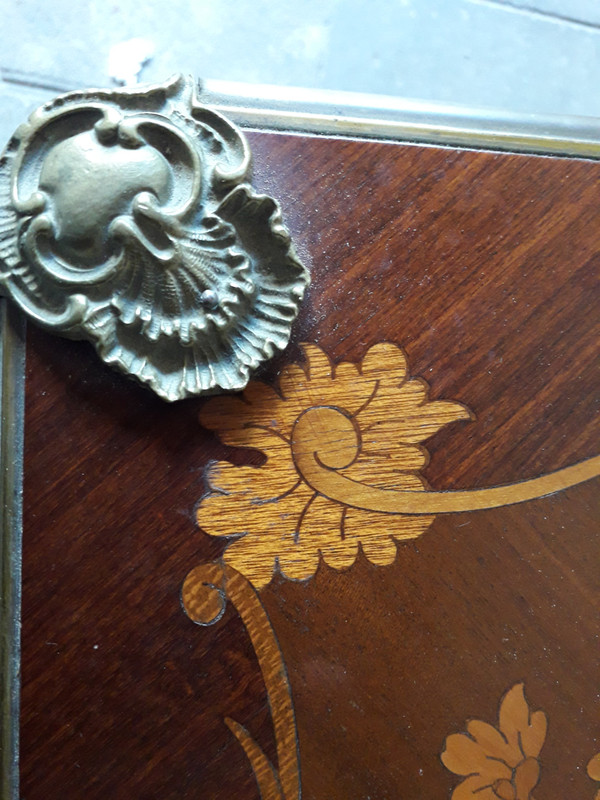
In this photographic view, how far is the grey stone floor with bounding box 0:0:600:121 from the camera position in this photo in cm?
86

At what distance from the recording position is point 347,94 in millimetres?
630

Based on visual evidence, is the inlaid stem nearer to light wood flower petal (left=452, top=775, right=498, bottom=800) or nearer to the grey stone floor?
light wood flower petal (left=452, top=775, right=498, bottom=800)

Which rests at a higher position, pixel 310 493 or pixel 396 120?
pixel 396 120

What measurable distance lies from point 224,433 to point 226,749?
27 centimetres

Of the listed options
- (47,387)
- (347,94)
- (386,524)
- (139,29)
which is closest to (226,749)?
(386,524)

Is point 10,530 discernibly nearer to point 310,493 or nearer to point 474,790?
point 310,493

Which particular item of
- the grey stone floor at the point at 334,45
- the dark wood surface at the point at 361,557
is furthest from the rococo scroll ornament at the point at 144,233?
the grey stone floor at the point at 334,45

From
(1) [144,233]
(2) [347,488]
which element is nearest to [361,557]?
(2) [347,488]

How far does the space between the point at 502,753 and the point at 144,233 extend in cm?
53

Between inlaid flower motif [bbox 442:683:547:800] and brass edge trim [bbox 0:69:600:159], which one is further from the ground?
brass edge trim [bbox 0:69:600:159]

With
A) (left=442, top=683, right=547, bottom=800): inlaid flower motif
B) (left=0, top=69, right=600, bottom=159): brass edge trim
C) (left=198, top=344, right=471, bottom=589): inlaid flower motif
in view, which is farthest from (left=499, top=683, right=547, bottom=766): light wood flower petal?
(left=0, top=69, right=600, bottom=159): brass edge trim

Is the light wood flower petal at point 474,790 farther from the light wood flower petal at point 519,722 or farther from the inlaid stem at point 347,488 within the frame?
the inlaid stem at point 347,488

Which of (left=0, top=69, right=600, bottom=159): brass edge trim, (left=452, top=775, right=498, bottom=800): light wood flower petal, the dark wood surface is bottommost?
(left=452, top=775, right=498, bottom=800): light wood flower petal

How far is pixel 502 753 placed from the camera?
0.62m
